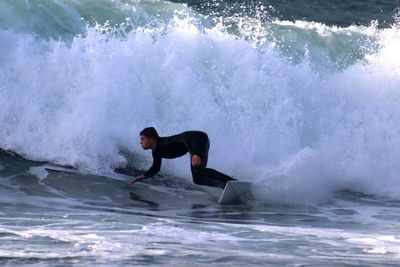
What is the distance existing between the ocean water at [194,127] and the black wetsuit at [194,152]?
1.09 ft

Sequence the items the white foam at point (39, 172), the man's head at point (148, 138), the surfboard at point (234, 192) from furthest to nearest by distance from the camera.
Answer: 1. the white foam at point (39, 172)
2. the man's head at point (148, 138)
3. the surfboard at point (234, 192)

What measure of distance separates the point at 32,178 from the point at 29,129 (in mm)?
1377

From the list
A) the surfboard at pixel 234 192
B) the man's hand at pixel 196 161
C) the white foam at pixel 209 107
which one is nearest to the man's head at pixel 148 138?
the man's hand at pixel 196 161

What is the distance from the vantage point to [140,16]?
52.2 ft

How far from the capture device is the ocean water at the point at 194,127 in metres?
8.32

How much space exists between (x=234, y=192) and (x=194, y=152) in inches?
25.7

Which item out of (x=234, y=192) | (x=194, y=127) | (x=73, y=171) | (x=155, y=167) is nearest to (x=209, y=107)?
(x=194, y=127)

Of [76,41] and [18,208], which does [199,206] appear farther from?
[76,41]

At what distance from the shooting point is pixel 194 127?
553 inches

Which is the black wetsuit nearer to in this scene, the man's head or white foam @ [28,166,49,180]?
the man's head

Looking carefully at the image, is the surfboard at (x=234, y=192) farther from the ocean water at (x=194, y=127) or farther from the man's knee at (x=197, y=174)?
the man's knee at (x=197, y=174)

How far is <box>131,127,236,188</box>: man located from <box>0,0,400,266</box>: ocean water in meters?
0.34

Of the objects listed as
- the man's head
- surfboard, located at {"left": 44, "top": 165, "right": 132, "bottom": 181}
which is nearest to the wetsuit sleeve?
the man's head

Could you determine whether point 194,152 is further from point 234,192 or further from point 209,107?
point 209,107
